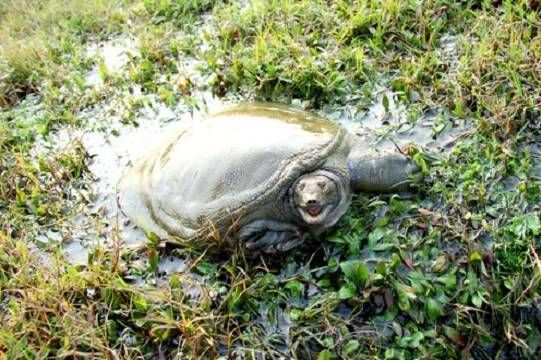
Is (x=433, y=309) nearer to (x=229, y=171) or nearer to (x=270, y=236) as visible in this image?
(x=270, y=236)

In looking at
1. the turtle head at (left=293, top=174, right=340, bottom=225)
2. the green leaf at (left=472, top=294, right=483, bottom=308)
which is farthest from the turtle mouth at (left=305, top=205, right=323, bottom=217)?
the green leaf at (left=472, top=294, right=483, bottom=308)

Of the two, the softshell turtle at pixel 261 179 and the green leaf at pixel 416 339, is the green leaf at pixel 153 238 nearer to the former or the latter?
the softshell turtle at pixel 261 179

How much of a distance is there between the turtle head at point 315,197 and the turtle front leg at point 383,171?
0.58 feet

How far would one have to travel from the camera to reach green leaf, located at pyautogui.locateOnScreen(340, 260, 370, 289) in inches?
103

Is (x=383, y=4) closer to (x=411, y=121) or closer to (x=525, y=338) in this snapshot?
(x=411, y=121)

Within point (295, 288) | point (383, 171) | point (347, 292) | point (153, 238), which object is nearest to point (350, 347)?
point (347, 292)

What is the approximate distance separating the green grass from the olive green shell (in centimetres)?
19

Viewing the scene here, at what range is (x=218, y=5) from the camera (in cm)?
486

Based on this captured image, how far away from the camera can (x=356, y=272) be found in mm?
2633

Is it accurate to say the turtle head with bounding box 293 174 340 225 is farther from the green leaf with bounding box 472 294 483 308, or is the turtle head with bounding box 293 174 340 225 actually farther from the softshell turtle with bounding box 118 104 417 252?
the green leaf with bounding box 472 294 483 308

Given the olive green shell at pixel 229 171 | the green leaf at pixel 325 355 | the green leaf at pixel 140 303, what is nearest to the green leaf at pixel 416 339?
the green leaf at pixel 325 355

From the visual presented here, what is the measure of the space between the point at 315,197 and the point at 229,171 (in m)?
0.45

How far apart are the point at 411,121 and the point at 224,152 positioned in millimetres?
1094

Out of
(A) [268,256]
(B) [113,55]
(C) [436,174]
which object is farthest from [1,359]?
(B) [113,55]
